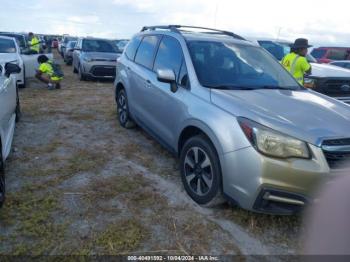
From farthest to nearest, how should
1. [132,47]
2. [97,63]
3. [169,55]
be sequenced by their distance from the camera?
[97,63], [132,47], [169,55]

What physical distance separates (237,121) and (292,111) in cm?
60

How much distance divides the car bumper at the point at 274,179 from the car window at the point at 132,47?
3.38 meters

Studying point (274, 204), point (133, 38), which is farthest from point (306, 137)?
point (133, 38)

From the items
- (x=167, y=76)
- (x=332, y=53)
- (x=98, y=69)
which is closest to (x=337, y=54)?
(x=332, y=53)

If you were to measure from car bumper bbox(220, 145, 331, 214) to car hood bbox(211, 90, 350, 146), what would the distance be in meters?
0.22

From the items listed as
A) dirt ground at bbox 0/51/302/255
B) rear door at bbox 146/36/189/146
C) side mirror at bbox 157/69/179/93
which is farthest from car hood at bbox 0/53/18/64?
side mirror at bbox 157/69/179/93

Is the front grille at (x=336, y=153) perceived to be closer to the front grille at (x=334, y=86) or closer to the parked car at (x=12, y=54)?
the front grille at (x=334, y=86)

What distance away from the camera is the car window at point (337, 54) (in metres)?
15.7

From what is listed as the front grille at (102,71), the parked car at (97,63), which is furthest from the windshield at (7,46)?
the front grille at (102,71)

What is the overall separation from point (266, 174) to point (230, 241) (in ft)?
2.39

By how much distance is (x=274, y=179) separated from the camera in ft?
10.0

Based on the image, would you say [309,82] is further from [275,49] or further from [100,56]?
[100,56]

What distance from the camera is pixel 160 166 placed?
491cm

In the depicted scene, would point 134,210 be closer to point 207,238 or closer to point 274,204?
point 207,238
